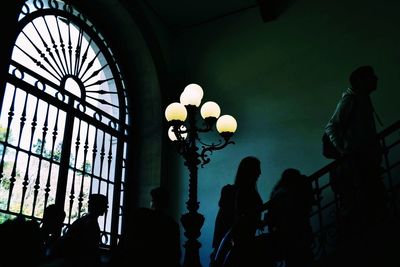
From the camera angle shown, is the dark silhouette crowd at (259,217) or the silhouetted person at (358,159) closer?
the dark silhouette crowd at (259,217)

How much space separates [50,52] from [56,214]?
2.46 metres

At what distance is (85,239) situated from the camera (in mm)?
3398

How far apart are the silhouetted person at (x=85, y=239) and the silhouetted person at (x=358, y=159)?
2050 mm

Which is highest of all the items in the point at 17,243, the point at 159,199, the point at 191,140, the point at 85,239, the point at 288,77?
the point at 288,77

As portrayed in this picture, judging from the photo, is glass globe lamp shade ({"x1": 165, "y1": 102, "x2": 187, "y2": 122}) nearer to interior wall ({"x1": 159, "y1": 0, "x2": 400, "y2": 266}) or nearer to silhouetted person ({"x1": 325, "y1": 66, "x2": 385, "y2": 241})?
silhouetted person ({"x1": 325, "y1": 66, "x2": 385, "y2": 241})

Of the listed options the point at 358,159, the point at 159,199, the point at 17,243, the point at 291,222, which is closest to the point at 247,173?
the point at 291,222

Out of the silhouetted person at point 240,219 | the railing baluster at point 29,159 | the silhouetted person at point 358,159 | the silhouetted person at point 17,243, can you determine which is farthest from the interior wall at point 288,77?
the silhouetted person at point 17,243

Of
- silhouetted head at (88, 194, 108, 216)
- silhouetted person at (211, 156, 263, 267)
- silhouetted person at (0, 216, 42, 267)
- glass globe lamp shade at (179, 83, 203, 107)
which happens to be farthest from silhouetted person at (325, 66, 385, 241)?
silhouetted person at (0, 216, 42, 267)

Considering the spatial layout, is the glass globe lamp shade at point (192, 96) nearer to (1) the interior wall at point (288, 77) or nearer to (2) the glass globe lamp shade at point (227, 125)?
(2) the glass globe lamp shade at point (227, 125)

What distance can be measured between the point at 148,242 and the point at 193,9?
5.39 m

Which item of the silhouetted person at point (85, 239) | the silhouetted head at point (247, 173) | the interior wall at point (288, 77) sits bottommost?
the silhouetted person at point (85, 239)

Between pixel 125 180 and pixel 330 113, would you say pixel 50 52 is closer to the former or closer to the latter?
pixel 125 180

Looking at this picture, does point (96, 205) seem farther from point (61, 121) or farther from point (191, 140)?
point (61, 121)

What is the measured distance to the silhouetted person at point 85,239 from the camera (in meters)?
3.26
